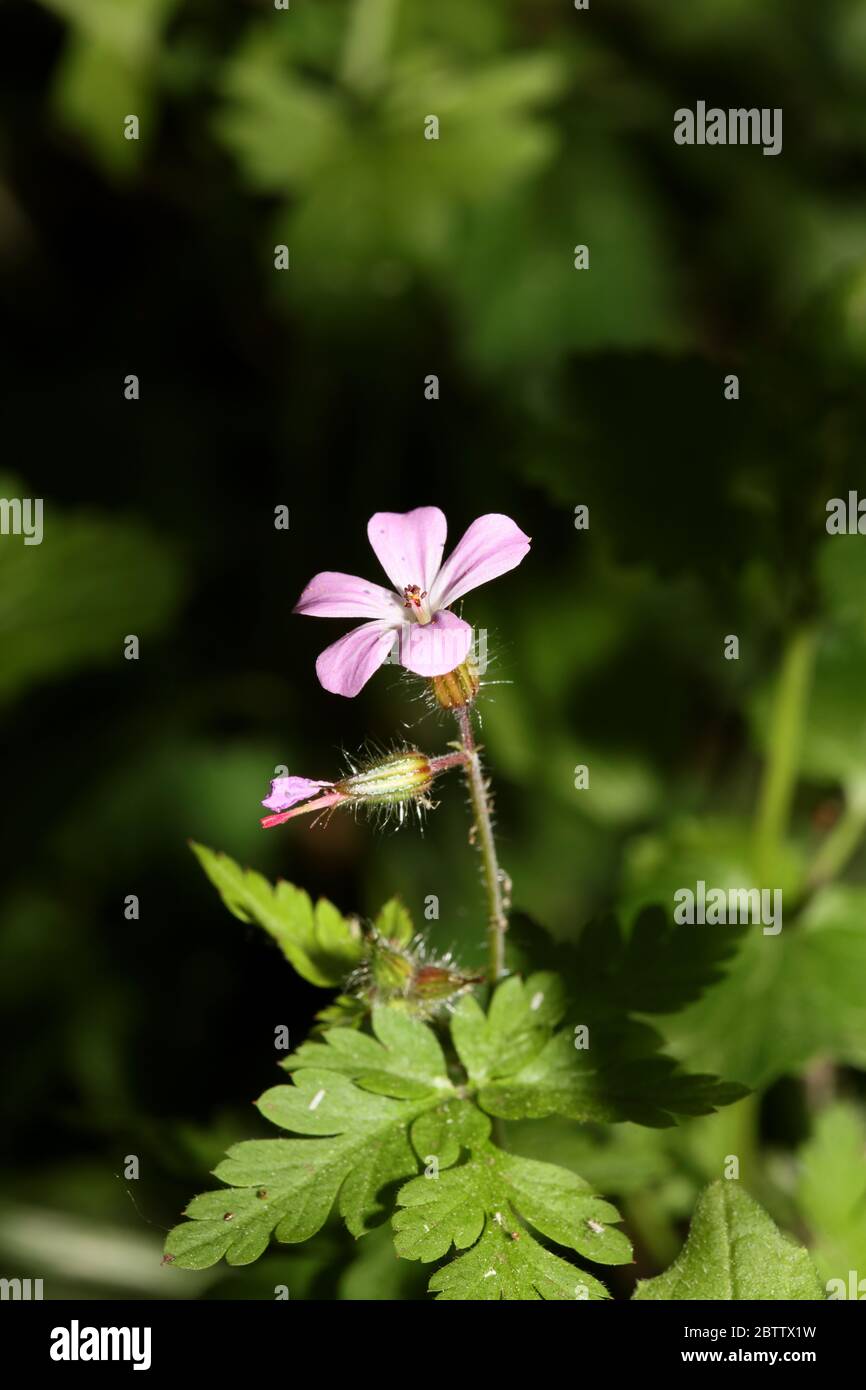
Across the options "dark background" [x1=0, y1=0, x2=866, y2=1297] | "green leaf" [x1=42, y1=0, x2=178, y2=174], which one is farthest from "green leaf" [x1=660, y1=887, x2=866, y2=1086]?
"green leaf" [x1=42, y1=0, x2=178, y2=174]

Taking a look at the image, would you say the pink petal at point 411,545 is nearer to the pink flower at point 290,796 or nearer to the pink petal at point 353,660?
the pink petal at point 353,660

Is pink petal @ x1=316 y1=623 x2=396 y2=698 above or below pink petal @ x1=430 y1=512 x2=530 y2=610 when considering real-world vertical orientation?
below

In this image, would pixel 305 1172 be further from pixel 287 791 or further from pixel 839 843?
pixel 839 843

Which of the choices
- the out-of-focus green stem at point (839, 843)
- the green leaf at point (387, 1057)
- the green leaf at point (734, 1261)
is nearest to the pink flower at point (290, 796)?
the green leaf at point (387, 1057)

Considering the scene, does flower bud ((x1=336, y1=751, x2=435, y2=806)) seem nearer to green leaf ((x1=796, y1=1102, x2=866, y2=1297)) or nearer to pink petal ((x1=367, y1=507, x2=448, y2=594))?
pink petal ((x1=367, y1=507, x2=448, y2=594))
